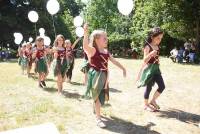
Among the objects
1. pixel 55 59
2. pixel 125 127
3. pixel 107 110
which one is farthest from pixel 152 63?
pixel 55 59

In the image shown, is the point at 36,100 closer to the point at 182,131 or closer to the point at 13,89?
the point at 13,89

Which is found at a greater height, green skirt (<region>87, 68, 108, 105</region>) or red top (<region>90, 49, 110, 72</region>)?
red top (<region>90, 49, 110, 72</region>)

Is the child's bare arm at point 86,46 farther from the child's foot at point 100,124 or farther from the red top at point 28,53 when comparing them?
the red top at point 28,53

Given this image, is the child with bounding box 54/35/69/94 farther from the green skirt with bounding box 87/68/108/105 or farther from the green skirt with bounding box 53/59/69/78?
the green skirt with bounding box 87/68/108/105

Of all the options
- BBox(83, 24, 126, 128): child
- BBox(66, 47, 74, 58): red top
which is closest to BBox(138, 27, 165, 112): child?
BBox(83, 24, 126, 128): child

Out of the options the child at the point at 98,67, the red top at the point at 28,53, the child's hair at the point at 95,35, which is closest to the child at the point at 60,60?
the child at the point at 98,67

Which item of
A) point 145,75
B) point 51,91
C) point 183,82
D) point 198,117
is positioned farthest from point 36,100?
point 183,82

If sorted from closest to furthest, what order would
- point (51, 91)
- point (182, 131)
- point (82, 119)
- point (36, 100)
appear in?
point (182, 131) → point (82, 119) → point (36, 100) → point (51, 91)

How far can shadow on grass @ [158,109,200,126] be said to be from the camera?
8375 millimetres

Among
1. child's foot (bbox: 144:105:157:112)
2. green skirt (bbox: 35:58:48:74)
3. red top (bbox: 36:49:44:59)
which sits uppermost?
red top (bbox: 36:49:44:59)

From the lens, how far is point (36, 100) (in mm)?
10609

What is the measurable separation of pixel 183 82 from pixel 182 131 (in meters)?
7.18

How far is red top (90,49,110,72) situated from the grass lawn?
45.7 inches

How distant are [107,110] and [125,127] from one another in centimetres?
143
